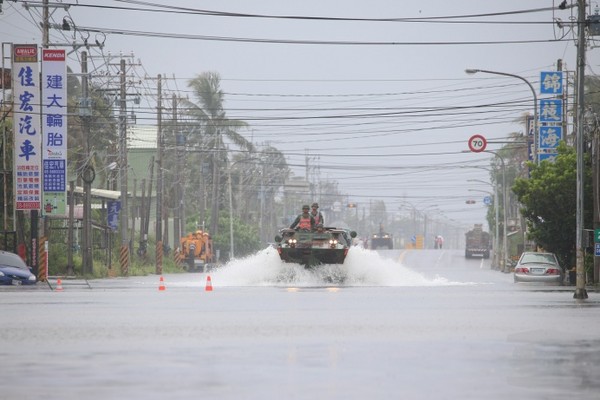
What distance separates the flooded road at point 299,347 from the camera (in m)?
14.0

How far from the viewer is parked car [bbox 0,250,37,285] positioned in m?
48.9

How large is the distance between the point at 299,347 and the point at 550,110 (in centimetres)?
4830

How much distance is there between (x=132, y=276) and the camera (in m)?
69.4

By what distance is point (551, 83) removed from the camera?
65062 millimetres

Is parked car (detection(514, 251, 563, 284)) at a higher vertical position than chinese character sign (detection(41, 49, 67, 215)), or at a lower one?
lower

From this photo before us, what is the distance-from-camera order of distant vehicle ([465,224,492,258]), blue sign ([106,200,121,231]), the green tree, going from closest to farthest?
the green tree → blue sign ([106,200,121,231]) → distant vehicle ([465,224,492,258])

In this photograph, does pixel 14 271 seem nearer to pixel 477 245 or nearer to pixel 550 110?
pixel 550 110

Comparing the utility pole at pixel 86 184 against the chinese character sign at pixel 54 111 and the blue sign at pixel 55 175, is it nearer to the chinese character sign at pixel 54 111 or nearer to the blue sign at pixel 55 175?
the blue sign at pixel 55 175

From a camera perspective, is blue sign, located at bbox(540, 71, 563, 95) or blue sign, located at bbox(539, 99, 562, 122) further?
blue sign, located at bbox(539, 99, 562, 122)

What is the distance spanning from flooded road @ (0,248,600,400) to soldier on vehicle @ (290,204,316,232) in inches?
329

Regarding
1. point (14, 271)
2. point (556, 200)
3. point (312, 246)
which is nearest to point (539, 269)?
point (556, 200)

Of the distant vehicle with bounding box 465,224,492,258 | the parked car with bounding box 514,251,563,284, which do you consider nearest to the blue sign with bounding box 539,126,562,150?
the parked car with bounding box 514,251,563,284

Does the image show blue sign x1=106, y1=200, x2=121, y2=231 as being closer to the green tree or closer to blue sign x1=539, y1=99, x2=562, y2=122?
blue sign x1=539, y1=99, x2=562, y2=122

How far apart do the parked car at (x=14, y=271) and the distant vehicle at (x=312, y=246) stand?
1018 cm
